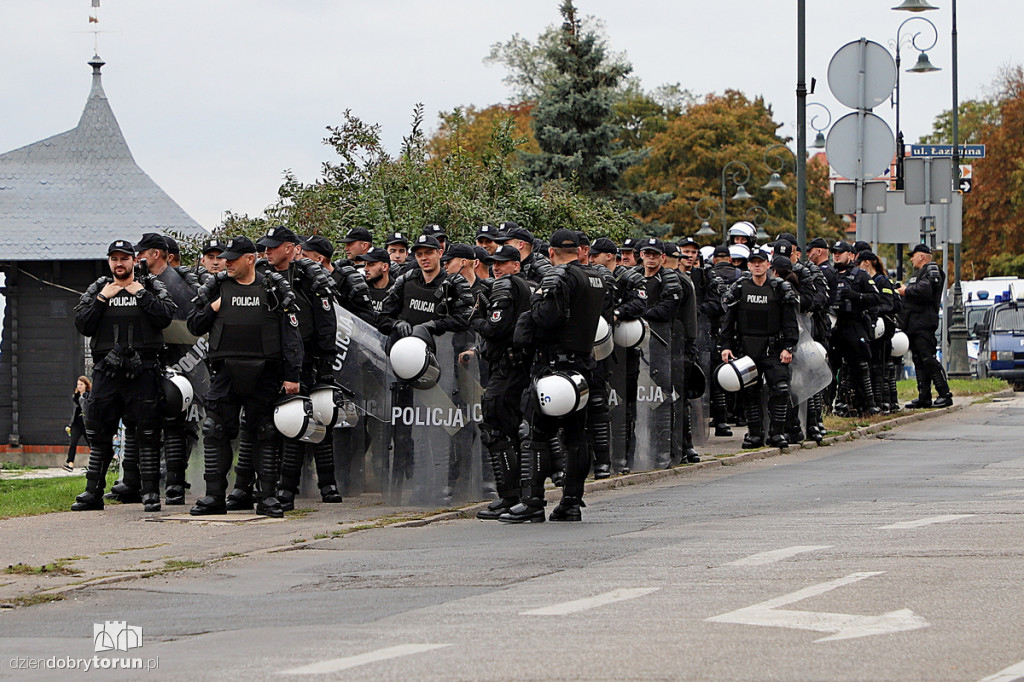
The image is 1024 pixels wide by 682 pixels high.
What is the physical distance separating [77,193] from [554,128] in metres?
24.2

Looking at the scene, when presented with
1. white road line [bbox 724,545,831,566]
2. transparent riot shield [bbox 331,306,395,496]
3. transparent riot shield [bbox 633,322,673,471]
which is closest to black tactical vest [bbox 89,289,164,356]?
transparent riot shield [bbox 331,306,395,496]

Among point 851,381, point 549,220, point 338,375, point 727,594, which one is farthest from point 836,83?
point 727,594

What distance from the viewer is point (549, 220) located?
1051 inches

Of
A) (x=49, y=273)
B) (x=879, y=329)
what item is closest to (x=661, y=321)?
(x=879, y=329)

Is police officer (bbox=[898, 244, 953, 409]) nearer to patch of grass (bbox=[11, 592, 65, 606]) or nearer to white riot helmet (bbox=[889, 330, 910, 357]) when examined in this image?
white riot helmet (bbox=[889, 330, 910, 357])

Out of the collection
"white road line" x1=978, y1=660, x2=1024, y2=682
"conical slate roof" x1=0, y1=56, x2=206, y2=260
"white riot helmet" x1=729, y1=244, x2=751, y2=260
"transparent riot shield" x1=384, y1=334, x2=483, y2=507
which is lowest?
"white road line" x1=978, y1=660, x2=1024, y2=682

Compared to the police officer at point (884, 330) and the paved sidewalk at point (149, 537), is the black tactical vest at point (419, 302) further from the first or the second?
the police officer at point (884, 330)

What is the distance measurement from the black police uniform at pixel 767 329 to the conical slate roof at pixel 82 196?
12.5 metres

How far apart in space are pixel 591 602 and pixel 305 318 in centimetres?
487

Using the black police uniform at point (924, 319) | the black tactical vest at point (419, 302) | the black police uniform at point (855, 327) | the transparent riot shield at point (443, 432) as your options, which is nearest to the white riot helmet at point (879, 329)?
the black police uniform at point (855, 327)

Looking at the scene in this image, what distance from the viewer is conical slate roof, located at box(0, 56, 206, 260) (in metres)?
26.4

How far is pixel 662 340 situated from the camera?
50.2ft

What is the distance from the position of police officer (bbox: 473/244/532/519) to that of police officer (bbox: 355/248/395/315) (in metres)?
2.37

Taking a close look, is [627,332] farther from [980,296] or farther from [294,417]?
[980,296]
